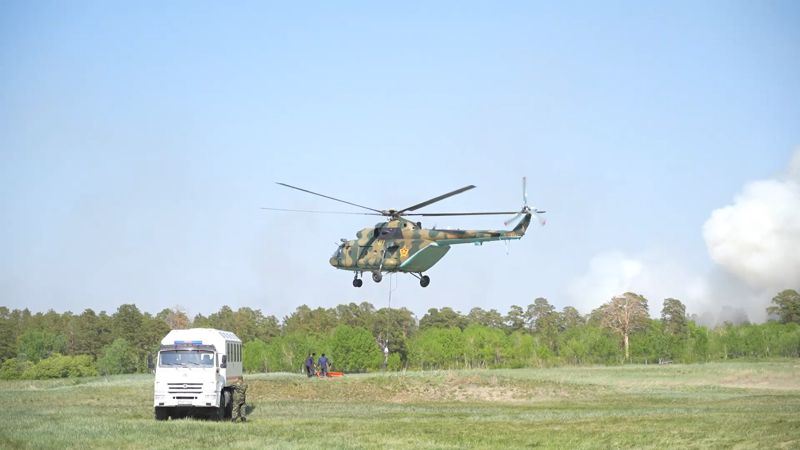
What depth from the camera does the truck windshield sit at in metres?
39.2

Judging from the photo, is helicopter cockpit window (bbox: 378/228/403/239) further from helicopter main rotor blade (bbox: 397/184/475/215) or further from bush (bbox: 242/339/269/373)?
bush (bbox: 242/339/269/373)

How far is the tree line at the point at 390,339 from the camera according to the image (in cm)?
12694

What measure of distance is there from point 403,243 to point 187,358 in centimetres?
2108

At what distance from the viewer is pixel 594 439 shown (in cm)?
3534

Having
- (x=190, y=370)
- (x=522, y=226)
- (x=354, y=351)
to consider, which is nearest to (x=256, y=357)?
(x=354, y=351)

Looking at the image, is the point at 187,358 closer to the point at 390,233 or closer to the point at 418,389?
the point at 390,233

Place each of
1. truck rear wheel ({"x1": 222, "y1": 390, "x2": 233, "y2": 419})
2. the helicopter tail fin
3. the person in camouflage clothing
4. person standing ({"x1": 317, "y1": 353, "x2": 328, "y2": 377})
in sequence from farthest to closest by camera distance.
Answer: person standing ({"x1": 317, "y1": 353, "x2": 328, "y2": 377})
the helicopter tail fin
the person in camouflage clothing
truck rear wheel ({"x1": 222, "y1": 390, "x2": 233, "y2": 419})

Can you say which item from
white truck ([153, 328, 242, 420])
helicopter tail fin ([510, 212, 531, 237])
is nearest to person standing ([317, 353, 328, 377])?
helicopter tail fin ([510, 212, 531, 237])

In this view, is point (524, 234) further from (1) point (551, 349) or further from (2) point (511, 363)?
(1) point (551, 349)

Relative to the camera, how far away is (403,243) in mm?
58188

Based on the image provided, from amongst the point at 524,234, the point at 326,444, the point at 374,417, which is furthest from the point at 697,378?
the point at 326,444

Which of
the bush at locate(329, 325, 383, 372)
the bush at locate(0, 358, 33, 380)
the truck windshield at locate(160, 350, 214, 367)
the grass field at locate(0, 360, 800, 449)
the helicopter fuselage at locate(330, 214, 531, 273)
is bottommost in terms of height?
the grass field at locate(0, 360, 800, 449)

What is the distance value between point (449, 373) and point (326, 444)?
34605mm

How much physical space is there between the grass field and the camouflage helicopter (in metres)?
7.28
